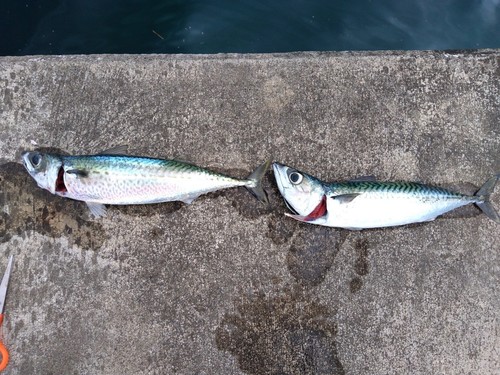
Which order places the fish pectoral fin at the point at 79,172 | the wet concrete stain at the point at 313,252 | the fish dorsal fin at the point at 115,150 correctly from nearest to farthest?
the fish pectoral fin at the point at 79,172, the fish dorsal fin at the point at 115,150, the wet concrete stain at the point at 313,252

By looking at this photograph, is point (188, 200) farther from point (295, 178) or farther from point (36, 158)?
point (36, 158)

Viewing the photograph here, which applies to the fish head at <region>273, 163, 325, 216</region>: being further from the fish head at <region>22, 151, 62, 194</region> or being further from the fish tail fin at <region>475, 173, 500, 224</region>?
the fish head at <region>22, 151, 62, 194</region>

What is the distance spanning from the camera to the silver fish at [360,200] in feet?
10.7

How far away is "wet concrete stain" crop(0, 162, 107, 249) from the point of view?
3.45 m

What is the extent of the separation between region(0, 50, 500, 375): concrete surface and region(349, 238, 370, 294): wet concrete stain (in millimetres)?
18

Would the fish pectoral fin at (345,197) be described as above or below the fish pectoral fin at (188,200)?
above

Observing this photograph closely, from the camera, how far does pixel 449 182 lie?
3619 mm

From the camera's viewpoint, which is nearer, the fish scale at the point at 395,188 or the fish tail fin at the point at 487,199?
the fish scale at the point at 395,188

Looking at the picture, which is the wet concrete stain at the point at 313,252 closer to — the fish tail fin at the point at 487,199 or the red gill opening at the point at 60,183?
the fish tail fin at the point at 487,199

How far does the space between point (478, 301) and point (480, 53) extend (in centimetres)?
209

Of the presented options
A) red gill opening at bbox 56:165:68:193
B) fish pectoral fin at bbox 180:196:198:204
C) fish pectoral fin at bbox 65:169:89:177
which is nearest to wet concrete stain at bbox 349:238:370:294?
fish pectoral fin at bbox 180:196:198:204

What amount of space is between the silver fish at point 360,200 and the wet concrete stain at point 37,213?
155 centimetres

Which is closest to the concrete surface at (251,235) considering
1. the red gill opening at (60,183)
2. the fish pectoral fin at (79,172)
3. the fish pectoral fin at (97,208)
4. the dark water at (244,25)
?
the fish pectoral fin at (97,208)

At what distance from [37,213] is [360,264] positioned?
2605 mm
